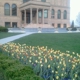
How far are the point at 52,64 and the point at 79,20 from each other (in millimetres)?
116382

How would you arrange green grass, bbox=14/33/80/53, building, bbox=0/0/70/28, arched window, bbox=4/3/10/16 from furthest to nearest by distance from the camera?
1. arched window, bbox=4/3/10/16
2. building, bbox=0/0/70/28
3. green grass, bbox=14/33/80/53

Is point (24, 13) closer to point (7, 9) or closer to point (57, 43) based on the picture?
point (7, 9)

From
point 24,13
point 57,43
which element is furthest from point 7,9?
point 57,43

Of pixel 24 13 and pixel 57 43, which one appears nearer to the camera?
pixel 57 43

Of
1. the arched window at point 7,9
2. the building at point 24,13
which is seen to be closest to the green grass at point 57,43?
the building at point 24,13

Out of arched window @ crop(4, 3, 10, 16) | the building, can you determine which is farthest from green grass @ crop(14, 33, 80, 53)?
arched window @ crop(4, 3, 10, 16)

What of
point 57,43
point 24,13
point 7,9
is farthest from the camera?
point 24,13

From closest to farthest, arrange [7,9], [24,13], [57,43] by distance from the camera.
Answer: [57,43] < [7,9] < [24,13]

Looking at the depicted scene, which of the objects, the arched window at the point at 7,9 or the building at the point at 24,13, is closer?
the building at the point at 24,13

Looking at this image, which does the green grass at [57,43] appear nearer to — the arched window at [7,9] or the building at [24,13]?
the building at [24,13]

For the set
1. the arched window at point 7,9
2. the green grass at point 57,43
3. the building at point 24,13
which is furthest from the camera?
the arched window at point 7,9

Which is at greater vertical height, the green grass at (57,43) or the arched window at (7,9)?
the arched window at (7,9)

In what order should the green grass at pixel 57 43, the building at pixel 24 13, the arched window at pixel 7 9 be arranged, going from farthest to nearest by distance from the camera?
1. the arched window at pixel 7 9
2. the building at pixel 24 13
3. the green grass at pixel 57 43

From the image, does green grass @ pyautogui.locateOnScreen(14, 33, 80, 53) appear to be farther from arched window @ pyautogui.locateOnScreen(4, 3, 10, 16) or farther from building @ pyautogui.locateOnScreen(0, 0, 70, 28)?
arched window @ pyautogui.locateOnScreen(4, 3, 10, 16)
